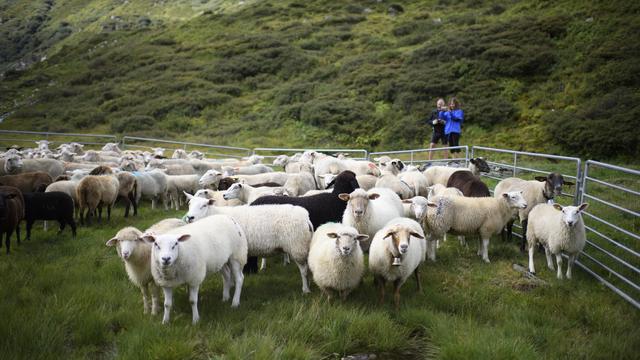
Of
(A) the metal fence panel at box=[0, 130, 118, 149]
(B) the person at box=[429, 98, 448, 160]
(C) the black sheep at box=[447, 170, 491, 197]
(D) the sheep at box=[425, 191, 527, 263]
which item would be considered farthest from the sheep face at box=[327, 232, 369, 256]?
(A) the metal fence panel at box=[0, 130, 118, 149]

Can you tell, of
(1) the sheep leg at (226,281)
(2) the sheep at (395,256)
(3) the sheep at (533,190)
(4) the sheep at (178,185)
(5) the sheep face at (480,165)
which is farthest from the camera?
(4) the sheep at (178,185)

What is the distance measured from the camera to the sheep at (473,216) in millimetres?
7723

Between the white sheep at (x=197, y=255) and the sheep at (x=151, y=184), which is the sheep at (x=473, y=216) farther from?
the sheep at (x=151, y=184)

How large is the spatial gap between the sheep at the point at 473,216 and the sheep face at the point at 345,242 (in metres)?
2.47

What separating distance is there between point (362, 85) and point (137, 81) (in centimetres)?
1808

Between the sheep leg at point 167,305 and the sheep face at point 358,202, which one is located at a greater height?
the sheep face at point 358,202

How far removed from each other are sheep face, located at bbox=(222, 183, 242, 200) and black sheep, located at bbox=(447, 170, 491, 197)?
14.9 ft

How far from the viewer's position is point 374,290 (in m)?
6.20

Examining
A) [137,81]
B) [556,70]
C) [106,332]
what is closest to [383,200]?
[106,332]

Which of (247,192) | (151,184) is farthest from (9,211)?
(247,192)

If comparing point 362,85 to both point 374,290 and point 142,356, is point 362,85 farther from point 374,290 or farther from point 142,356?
point 142,356

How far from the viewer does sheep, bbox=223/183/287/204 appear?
29.5 ft

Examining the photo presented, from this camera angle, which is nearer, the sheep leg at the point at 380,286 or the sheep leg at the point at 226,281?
the sheep leg at the point at 380,286

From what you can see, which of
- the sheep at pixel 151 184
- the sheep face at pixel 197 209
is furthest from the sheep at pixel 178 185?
the sheep face at pixel 197 209
